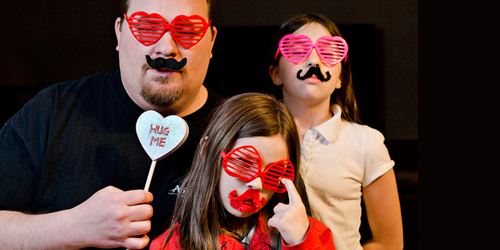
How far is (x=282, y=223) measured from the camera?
3.26 feet

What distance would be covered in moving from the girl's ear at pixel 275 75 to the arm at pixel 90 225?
2.01 ft

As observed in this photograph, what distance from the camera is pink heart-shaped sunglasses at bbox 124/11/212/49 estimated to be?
113 cm

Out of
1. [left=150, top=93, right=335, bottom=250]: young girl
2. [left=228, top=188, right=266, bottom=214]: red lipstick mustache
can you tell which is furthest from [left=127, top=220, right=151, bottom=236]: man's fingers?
[left=228, top=188, right=266, bottom=214]: red lipstick mustache

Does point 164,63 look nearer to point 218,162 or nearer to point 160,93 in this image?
point 160,93

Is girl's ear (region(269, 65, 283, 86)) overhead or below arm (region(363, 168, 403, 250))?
overhead

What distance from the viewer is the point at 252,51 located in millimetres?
1553

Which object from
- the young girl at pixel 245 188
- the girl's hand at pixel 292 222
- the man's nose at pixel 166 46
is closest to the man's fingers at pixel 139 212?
the young girl at pixel 245 188

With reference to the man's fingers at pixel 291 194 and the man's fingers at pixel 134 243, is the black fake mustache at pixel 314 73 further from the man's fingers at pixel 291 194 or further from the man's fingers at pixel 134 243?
the man's fingers at pixel 134 243

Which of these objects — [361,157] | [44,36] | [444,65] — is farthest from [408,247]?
[44,36]

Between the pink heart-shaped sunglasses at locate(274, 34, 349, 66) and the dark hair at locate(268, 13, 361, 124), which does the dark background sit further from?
the pink heart-shaped sunglasses at locate(274, 34, 349, 66)

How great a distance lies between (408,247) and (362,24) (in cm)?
83

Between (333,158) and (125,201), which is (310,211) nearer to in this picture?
(333,158)

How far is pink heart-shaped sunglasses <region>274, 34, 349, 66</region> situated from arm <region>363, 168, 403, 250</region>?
16.7 inches

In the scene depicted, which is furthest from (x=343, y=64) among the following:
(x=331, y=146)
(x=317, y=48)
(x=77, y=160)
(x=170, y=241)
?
(x=77, y=160)
